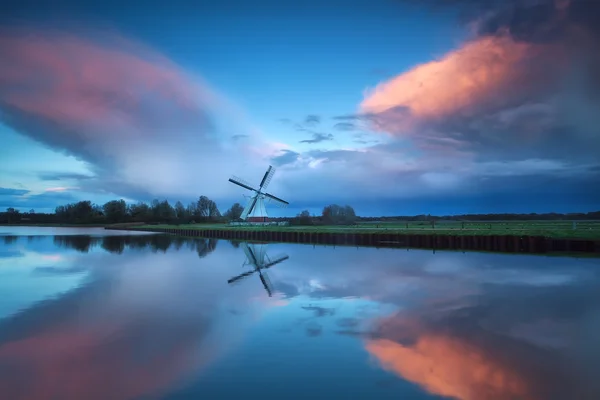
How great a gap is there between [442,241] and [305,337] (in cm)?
3154

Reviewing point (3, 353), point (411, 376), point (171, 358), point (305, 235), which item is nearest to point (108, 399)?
point (171, 358)

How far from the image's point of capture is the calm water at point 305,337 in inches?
353

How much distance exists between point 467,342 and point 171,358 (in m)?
8.27

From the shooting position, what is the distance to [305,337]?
12.4 meters

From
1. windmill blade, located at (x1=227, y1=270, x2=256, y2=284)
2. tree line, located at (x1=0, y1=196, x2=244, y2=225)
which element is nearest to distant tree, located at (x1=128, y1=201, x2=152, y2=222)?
tree line, located at (x1=0, y1=196, x2=244, y2=225)

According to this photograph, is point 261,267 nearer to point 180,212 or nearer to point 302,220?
point 302,220

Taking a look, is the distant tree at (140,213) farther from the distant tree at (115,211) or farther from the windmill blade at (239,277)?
the windmill blade at (239,277)

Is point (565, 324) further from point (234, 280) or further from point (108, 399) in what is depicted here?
point (234, 280)

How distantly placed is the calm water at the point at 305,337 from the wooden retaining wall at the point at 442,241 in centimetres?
880

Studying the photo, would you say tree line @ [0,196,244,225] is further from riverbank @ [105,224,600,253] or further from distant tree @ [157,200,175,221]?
riverbank @ [105,224,600,253]

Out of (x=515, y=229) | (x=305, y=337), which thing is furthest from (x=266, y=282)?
(x=515, y=229)

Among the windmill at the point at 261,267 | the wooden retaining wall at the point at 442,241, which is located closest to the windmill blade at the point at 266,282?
the windmill at the point at 261,267

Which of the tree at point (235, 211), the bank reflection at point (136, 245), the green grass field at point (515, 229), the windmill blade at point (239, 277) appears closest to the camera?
the windmill blade at point (239, 277)

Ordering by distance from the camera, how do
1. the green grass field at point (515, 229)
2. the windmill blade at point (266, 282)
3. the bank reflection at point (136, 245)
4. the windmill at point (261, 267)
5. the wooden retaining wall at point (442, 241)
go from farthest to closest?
the bank reflection at point (136, 245)
the green grass field at point (515, 229)
the wooden retaining wall at point (442, 241)
the windmill at point (261, 267)
the windmill blade at point (266, 282)
